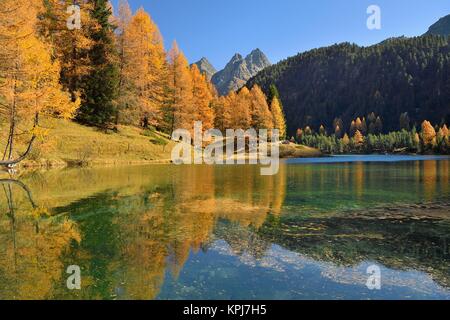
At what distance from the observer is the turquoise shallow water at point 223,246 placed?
253 inches

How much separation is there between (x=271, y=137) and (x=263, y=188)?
60051 mm

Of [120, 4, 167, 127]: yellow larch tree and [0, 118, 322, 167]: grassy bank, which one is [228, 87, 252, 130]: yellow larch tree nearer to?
[120, 4, 167, 127]: yellow larch tree

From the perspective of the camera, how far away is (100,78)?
43.5m

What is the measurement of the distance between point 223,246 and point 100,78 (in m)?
39.2

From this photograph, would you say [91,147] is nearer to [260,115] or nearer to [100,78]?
[100,78]

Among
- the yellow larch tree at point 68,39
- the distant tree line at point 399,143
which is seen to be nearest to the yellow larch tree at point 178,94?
the yellow larch tree at point 68,39

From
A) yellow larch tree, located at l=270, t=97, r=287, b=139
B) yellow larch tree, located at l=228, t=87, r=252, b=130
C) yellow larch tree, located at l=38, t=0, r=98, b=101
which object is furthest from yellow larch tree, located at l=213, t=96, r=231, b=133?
yellow larch tree, located at l=38, t=0, r=98, b=101

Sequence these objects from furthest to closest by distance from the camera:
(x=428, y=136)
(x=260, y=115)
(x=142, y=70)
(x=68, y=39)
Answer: (x=428, y=136) < (x=260, y=115) < (x=142, y=70) < (x=68, y=39)

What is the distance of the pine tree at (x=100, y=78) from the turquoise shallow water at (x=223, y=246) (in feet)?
91.5

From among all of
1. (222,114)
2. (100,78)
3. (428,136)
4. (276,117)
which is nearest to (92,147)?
(100,78)

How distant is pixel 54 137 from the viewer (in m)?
37.5
